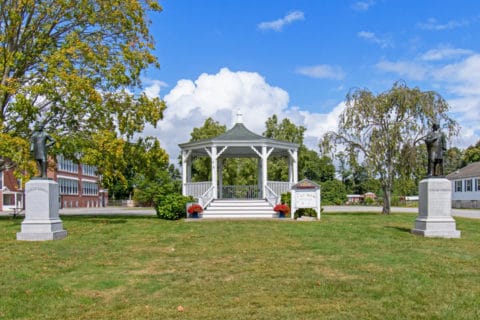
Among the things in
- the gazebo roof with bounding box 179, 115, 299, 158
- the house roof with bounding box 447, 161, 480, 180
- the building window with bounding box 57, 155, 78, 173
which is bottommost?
the house roof with bounding box 447, 161, 480, 180

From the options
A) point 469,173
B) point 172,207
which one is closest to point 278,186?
point 172,207

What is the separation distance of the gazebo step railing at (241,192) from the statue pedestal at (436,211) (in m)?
14.2

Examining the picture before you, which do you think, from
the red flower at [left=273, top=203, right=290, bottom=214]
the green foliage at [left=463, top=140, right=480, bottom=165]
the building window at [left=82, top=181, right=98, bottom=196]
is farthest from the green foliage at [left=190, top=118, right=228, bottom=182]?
the green foliage at [left=463, top=140, right=480, bottom=165]

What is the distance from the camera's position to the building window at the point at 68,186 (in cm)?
5660

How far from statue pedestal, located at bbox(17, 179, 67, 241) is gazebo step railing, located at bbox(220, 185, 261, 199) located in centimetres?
1422

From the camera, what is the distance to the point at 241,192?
27.6 meters

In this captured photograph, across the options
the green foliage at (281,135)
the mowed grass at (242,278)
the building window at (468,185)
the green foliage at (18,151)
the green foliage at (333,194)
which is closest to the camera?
the mowed grass at (242,278)

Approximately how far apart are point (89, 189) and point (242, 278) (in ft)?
209

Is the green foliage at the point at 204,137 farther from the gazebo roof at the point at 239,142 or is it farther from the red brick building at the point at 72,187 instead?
the red brick building at the point at 72,187

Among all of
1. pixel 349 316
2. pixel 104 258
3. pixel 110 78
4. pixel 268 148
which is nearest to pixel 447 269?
pixel 349 316

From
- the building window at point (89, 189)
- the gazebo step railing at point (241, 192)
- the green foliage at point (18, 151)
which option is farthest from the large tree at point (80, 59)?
the building window at point (89, 189)

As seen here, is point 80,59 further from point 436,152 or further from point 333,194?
point 333,194

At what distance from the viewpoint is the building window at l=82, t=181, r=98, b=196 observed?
64875 mm

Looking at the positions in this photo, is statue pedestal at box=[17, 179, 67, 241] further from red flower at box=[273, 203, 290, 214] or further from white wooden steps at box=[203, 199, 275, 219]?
red flower at box=[273, 203, 290, 214]
